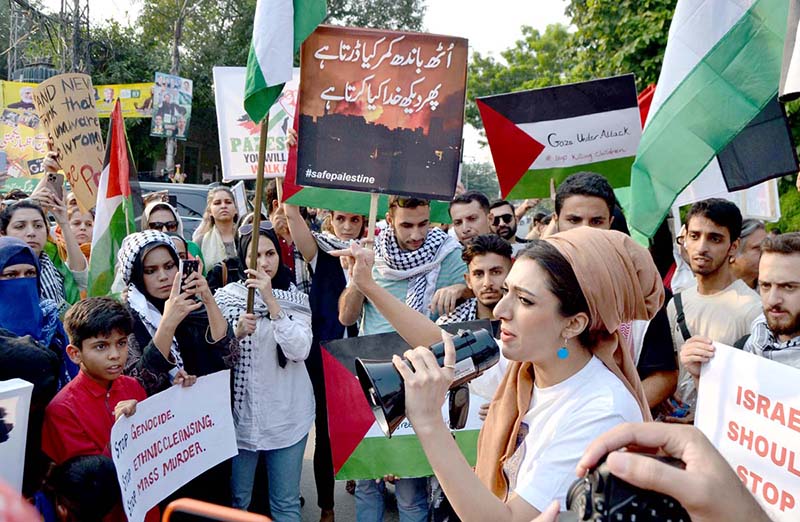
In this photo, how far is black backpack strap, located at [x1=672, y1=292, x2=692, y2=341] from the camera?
3336 millimetres

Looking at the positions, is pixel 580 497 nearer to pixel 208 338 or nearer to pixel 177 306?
pixel 177 306

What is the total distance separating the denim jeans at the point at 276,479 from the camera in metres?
3.90

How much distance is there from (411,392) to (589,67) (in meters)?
13.4

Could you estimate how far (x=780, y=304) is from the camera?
275 cm

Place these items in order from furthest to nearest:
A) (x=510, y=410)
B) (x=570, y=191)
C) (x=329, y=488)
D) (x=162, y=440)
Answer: (x=329, y=488)
(x=570, y=191)
(x=162, y=440)
(x=510, y=410)

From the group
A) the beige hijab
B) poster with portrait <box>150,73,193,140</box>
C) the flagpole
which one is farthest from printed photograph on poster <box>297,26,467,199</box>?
poster with portrait <box>150,73,193,140</box>

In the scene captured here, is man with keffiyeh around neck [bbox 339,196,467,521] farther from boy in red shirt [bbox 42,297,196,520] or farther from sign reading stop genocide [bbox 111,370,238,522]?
boy in red shirt [bbox 42,297,196,520]

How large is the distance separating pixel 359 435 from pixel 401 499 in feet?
1.27

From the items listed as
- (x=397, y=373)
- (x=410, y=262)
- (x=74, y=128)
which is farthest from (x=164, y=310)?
(x=74, y=128)

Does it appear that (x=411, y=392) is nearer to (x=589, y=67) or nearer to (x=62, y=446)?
(x=62, y=446)

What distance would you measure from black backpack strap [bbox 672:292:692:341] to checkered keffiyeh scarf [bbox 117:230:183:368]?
91.4 inches

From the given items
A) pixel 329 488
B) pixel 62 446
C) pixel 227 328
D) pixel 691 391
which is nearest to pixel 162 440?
pixel 62 446

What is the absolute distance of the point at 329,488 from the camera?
441 cm

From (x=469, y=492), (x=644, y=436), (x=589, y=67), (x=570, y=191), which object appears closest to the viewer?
(x=644, y=436)
